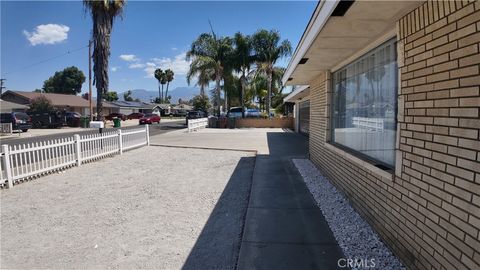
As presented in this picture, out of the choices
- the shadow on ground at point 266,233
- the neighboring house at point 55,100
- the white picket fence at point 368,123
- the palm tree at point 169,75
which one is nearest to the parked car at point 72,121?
the neighboring house at point 55,100

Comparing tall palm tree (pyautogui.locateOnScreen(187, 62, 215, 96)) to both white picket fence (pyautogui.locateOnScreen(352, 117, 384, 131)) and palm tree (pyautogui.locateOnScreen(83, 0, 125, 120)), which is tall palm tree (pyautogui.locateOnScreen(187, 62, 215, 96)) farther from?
white picket fence (pyautogui.locateOnScreen(352, 117, 384, 131))

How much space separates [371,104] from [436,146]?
2.09 meters

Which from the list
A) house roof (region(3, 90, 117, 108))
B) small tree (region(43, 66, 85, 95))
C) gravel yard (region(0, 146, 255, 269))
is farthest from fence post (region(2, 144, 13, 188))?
small tree (region(43, 66, 85, 95))

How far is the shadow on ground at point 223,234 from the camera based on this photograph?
11.9 feet

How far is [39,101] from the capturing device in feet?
110

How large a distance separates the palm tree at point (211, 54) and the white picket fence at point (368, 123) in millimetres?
25440

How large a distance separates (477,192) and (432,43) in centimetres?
137

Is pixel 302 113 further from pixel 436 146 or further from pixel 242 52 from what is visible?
pixel 436 146

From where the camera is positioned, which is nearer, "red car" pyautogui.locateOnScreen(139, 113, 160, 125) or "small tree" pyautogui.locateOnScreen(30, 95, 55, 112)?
"small tree" pyautogui.locateOnScreen(30, 95, 55, 112)

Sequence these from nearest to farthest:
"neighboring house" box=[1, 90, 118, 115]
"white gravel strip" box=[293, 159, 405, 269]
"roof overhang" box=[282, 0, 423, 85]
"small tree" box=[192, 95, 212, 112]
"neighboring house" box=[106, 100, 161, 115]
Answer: "roof overhang" box=[282, 0, 423, 85] < "white gravel strip" box=[293, 159, 405, 269] < "neighboring house" box=[1, 90, 118, 115] < "small tree" box=[192, 95, 212, 112] < "neighboring house" box=[106, 100, 161, 115]

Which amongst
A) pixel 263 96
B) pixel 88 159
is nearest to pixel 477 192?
pixel 88 159

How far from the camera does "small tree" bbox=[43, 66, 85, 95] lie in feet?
283

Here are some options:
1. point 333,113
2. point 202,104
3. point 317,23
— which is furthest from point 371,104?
point 202,104

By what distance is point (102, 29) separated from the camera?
23.2 metres
